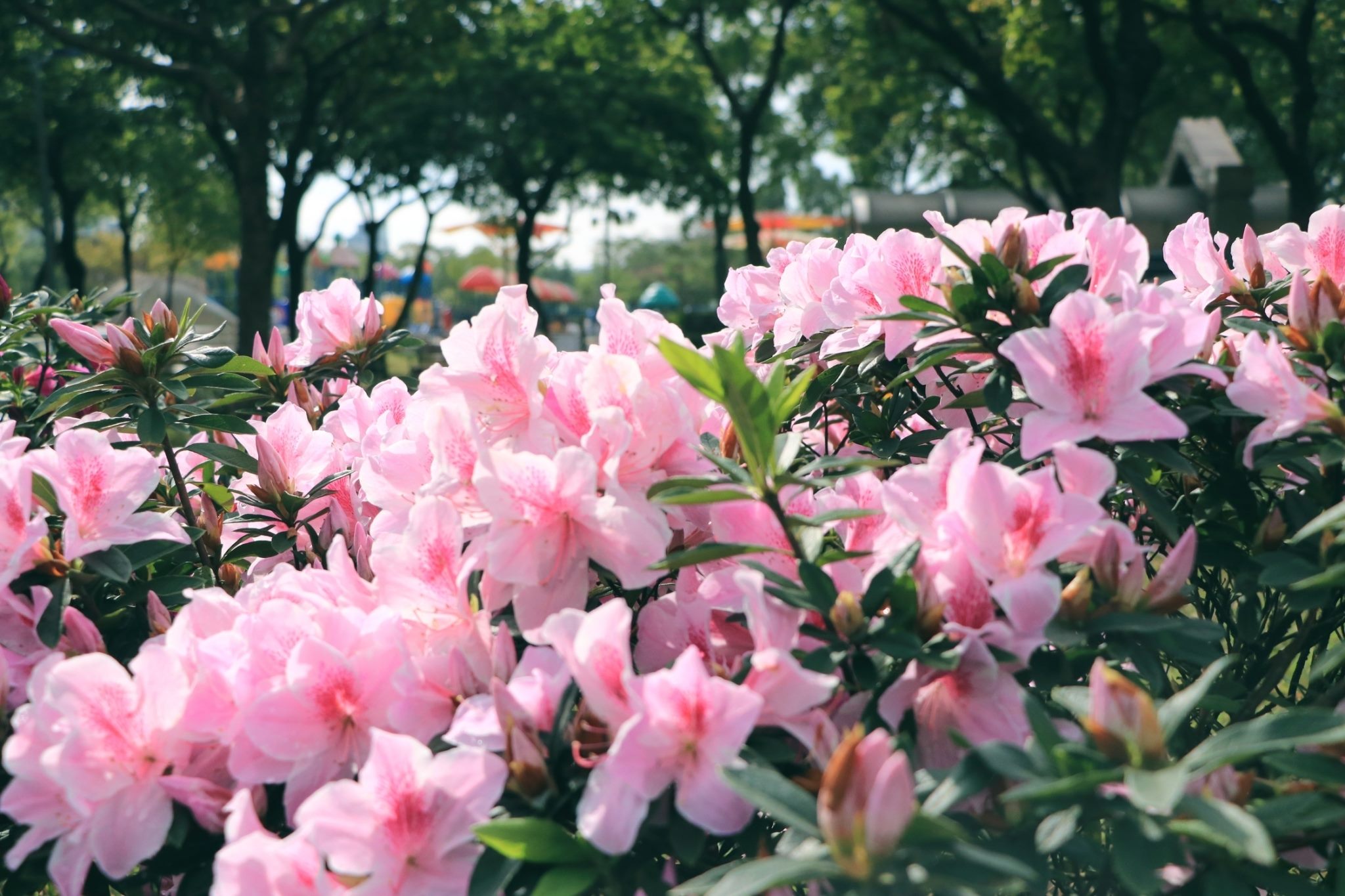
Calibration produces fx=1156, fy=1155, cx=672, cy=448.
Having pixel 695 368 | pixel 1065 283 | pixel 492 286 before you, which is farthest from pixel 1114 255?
pixel 492 286

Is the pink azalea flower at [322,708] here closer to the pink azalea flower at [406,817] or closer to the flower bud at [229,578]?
the pink azalea flower at [406,817]

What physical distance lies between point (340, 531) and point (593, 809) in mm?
856

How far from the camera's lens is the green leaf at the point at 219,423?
1790 mm

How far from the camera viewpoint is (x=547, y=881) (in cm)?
97

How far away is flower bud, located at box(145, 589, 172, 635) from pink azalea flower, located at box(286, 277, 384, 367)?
44.9 inches

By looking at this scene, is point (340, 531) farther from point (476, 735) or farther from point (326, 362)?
point (326, 362)

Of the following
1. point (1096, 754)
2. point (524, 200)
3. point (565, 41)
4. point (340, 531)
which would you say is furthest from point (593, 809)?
point (524, 200)

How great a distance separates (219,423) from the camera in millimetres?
1801

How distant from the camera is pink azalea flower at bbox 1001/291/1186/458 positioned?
1164mm

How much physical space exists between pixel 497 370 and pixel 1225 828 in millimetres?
842

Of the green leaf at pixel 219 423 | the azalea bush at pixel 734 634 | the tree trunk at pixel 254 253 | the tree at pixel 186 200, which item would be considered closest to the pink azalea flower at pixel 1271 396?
the azalea bush at pixel 734 634

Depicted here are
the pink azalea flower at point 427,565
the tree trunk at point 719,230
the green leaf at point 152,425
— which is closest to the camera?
the pink azalea flower at point 427,565

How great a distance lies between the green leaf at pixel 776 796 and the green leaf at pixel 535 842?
0.54 ft

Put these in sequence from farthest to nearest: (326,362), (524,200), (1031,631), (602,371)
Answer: (524,200) → (326,362) → (602,371) → (1031,631)
